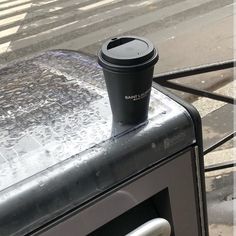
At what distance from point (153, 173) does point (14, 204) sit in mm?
412

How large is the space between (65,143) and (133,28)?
17.2 ft

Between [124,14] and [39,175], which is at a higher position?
[39,175]

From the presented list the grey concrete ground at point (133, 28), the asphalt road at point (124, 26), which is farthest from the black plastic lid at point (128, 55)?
the asphalt road at point (124, 26)

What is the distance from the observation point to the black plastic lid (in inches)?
50.4

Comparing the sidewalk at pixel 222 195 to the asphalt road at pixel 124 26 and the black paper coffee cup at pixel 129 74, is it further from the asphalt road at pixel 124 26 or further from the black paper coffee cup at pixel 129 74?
the asphalt road at pixel 124 26

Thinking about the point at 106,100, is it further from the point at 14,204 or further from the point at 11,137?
the point at 14,204

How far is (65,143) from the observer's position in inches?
53.7

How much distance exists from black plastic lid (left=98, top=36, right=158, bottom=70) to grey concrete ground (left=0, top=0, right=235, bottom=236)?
113 inches

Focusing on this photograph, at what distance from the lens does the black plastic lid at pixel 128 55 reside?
4.20ft

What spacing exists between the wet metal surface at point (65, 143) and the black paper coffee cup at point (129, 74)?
53mm

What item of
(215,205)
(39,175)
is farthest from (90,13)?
(39,175)

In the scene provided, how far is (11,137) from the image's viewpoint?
1.40 m

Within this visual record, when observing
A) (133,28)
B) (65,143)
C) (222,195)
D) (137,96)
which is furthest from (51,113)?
(133,28)

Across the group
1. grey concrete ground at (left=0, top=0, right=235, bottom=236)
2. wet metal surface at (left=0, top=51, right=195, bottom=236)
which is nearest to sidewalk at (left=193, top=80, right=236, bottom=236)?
grey concrete ground at (left=0, top=0, right=235, bottom=236)
